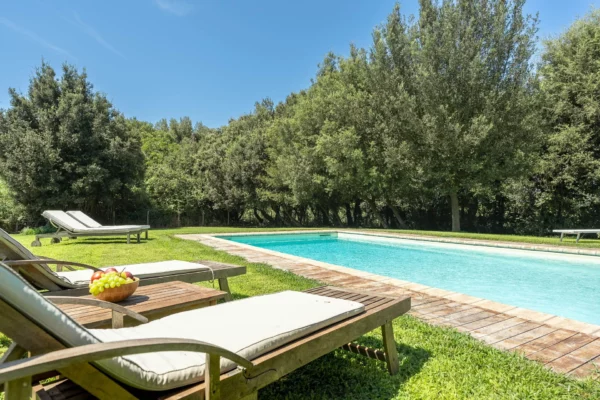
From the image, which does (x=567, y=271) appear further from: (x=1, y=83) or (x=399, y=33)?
(x=1, y=83)

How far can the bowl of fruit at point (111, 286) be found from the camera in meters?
2.49

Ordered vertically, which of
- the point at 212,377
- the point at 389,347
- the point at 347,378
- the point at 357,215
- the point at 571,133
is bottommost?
the point at 347,378

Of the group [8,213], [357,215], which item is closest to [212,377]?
[8,213]

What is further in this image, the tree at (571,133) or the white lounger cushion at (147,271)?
the tree at (571,133)

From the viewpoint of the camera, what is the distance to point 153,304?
101 inches

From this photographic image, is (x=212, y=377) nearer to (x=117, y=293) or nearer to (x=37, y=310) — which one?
(x=37, y=310)

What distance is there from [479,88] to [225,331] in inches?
611

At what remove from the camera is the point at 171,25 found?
1477 cm

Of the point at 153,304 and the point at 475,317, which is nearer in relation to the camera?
the point at 153,304

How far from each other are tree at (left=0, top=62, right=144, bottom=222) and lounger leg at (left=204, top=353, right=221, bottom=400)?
1794 cm

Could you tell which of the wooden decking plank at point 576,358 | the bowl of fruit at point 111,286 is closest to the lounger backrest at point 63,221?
the bowl of fruit at point 111,286

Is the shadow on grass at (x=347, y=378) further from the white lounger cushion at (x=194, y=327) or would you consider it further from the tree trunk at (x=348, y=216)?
the tree trunk at (x=348, y=216)

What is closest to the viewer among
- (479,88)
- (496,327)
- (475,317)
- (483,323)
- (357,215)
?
(496,327)

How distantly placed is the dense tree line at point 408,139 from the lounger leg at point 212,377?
1434 cm
